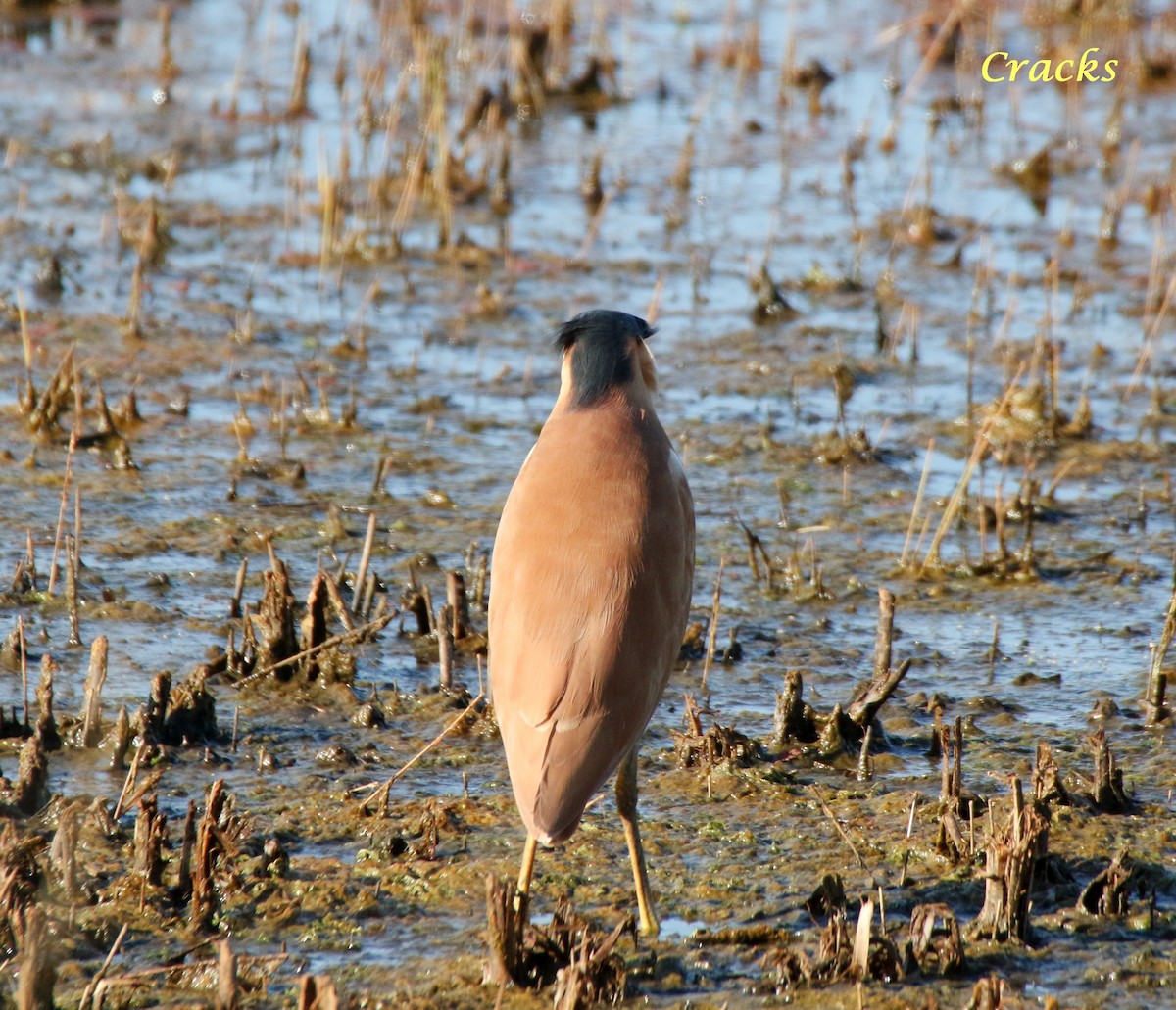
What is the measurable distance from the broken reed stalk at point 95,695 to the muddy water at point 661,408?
62mm

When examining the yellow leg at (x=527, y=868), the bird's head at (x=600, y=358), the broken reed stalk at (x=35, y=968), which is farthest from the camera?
the bird's head at (x=600, y=358)

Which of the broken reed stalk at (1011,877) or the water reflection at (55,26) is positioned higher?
the water reflection at (55,26)

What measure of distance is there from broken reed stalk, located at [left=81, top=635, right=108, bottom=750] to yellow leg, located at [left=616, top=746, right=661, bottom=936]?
56.1 inches

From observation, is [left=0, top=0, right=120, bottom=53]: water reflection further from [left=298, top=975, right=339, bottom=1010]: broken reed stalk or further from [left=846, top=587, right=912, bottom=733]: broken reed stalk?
[left=298, top=975, right=339, bottom=1010]: broken reed stalk

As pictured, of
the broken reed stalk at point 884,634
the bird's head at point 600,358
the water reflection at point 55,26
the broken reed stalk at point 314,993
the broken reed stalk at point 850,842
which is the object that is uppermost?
the water reflection at point 55,26

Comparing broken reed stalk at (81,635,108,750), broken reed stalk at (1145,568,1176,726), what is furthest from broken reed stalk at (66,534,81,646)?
broken reed stalk at (1145,568,1176,726)

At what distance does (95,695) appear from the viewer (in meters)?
4.73

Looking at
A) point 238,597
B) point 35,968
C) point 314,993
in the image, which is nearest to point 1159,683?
point 238,597

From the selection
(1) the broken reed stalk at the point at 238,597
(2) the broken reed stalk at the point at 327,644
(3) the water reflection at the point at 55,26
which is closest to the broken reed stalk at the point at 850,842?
(2) the broken reed stalk at the point at 327,644

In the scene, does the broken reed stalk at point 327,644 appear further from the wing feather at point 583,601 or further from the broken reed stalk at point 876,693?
the broken reed stalk at point 876,693

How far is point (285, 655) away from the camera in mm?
5461

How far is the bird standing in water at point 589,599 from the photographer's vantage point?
3.91m

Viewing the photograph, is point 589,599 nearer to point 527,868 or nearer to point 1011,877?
point 527,868

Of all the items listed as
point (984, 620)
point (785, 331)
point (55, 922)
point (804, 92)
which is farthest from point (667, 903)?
point (804, 92)
